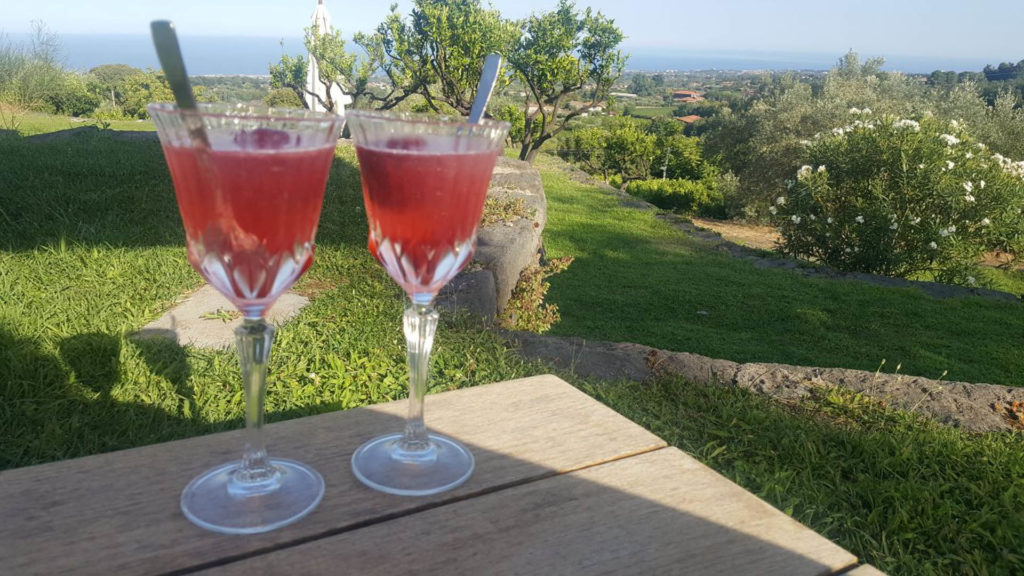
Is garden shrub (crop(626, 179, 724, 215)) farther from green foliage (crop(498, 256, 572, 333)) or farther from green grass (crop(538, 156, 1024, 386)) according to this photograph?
green foliage (crop(498, 256, 572, 333))

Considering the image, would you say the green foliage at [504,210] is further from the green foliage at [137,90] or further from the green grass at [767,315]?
the green foliage at [137,90]

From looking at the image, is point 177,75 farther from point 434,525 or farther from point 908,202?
point 908,202

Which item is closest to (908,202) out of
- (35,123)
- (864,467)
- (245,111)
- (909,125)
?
(909,125)

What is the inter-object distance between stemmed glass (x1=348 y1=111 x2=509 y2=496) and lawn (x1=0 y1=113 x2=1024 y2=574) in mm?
1876

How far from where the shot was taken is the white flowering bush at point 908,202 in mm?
8914

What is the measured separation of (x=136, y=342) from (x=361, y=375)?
0.99 meters

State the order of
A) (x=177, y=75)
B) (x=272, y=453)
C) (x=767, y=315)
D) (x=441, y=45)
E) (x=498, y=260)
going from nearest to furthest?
(x=177, y=75) < (x=272, y=453) < (x=498, y=260) < (x=767, y=315) < (x=441, y=45)

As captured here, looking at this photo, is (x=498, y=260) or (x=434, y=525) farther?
(x=498, y=260)

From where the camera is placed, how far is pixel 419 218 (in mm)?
927

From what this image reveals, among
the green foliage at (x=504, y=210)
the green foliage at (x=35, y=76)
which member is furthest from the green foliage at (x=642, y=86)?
the green foliage at (x=504, y=210)

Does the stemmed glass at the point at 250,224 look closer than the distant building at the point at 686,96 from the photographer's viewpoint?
Yes

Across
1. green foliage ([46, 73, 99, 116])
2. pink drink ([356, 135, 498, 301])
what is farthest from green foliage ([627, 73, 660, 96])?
pink drink ([356, 135, 498, 301])

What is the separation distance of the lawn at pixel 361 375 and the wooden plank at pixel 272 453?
167 centimetres

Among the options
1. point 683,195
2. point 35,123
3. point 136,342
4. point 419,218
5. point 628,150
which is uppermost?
point 419,218
